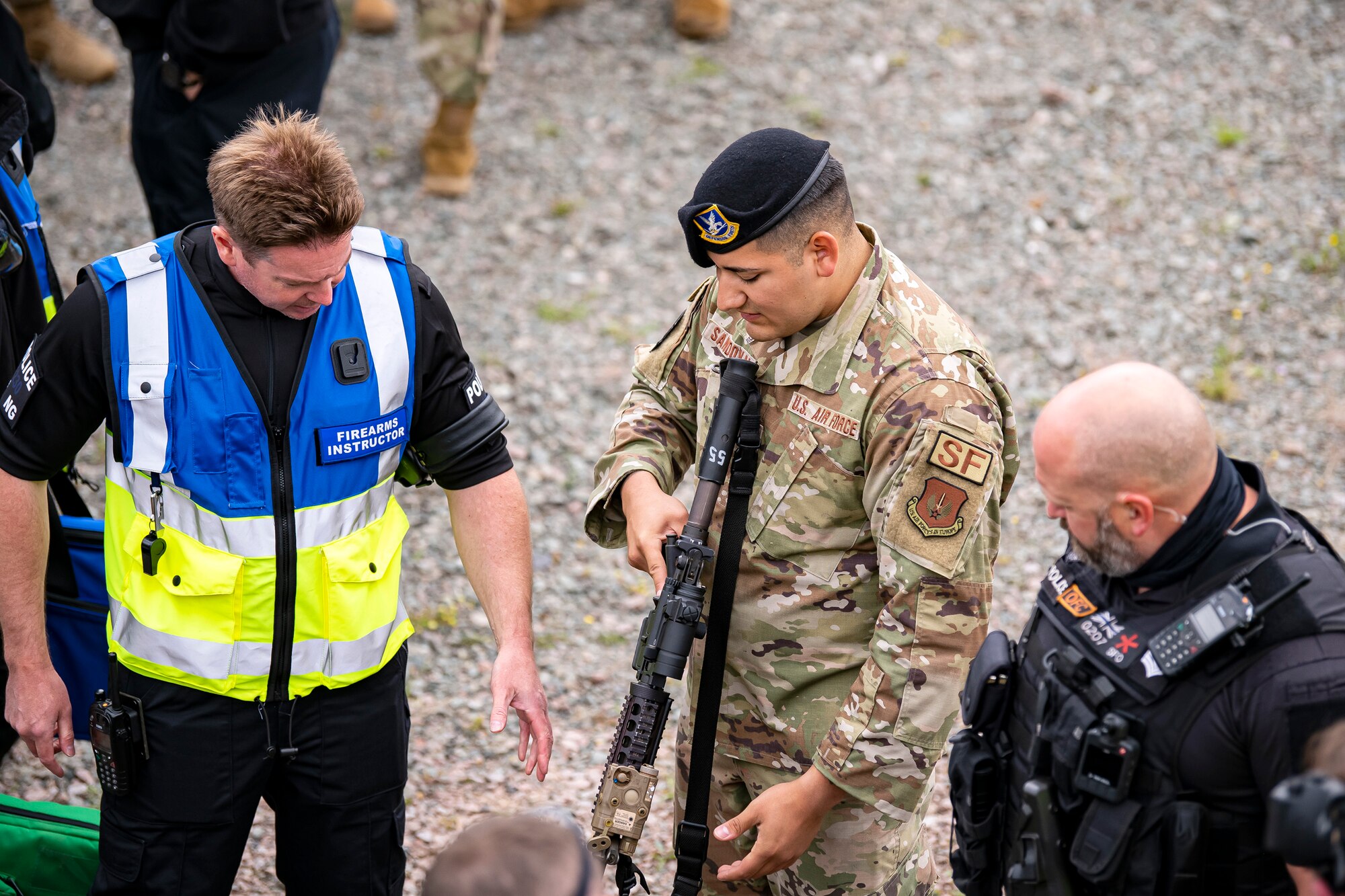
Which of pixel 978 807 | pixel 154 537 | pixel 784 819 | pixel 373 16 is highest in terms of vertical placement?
pixel 154 537

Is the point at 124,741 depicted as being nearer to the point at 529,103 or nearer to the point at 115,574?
the point at 115,574

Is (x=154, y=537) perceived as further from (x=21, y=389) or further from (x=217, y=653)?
(x=21, y=389)

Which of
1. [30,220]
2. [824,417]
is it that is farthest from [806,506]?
[30,220]

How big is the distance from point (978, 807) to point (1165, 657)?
597mm

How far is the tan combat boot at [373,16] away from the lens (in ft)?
27.7

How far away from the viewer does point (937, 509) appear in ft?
8.42

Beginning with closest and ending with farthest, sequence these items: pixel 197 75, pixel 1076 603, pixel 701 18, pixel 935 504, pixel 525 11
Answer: pixel 1076 603
pixel 935 504
pixel 197 75
pixel 701 18
pixel 525 11

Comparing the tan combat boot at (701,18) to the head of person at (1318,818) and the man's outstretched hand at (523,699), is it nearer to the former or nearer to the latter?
the man's outstretched hand at (523,699)

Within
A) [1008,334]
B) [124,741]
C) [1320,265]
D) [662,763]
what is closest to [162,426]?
[124,741]

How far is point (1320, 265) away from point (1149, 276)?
1.04 meters

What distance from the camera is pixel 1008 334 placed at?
6855 mm

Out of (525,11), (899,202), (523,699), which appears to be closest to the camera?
(523,699)

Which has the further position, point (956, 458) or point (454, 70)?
point (454, 70)

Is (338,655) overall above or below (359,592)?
below
